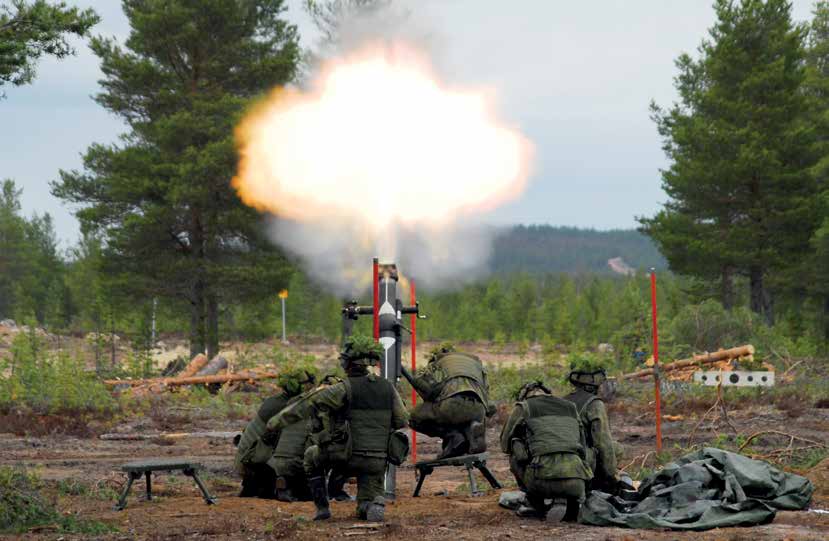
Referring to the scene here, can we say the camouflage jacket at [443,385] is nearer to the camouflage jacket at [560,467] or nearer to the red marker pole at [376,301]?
the red marker pole at [376,301]

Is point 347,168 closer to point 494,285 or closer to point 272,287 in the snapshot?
point 272,287

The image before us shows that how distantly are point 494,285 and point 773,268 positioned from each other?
5046 centimetres

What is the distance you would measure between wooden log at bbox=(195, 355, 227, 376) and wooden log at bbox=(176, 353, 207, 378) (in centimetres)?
14

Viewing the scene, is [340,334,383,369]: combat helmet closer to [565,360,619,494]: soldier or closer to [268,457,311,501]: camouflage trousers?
[268,457,311,501]: camouflage trousers

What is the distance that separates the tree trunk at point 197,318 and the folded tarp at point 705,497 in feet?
81.2

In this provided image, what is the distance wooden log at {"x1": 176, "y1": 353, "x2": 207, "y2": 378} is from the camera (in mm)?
29672

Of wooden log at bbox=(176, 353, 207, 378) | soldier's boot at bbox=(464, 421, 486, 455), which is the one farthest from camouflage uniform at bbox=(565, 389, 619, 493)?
wooden log at bbox=(176, 353, 207, 378)

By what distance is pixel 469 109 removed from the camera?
17.1m

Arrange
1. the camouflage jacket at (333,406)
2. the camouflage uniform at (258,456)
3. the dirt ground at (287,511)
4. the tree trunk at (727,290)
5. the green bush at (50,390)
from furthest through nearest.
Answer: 1. the tree trunk at (727,290)
2. the green bush at (50,390)
3. the camouflage uniform at (258,456)
4. the camouflage jacket at (333,406)
5. the dirt ground at (287,511)

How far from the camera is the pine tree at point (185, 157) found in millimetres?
33031

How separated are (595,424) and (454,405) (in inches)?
86.0

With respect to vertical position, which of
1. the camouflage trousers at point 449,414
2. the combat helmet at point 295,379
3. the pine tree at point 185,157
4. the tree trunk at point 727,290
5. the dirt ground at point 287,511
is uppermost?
the pine tree at point 185,157

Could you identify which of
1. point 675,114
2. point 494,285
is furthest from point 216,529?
point 494,285

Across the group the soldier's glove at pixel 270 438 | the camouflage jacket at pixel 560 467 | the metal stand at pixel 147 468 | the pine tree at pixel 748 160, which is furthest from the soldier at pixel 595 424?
the pine tree at pixel 748 160
